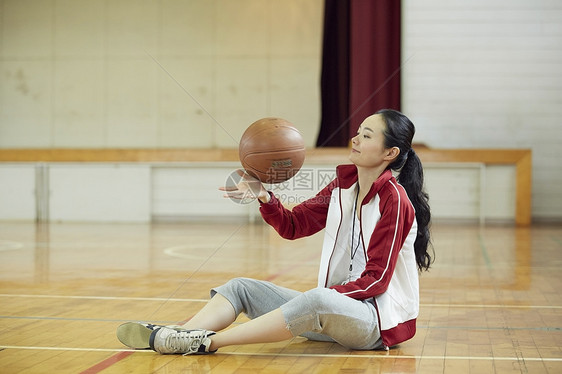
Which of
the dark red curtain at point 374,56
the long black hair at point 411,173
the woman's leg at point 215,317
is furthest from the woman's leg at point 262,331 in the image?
the dark red curtain at point 374,56

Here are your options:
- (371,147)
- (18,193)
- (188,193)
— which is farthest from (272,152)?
(18,193)

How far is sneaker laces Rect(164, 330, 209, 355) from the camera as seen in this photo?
257 cm

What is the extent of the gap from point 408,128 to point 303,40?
8.85 meters

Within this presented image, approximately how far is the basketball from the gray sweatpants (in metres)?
0.47

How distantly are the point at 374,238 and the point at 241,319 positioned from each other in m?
0.99

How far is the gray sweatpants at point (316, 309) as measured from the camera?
251 centimetres

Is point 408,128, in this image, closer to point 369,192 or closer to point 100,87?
point 369,192

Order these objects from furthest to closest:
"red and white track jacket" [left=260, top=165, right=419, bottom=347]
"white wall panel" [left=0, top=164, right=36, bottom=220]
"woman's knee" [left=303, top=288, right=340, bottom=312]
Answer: "white wall panel" [left=0, top=164, right=36, bottom=220] < "red and white track jacket" [left=260, top=165, right=419, bottom=347] < "woman's knee" [left=303, top=288, right=340, bottom=312]

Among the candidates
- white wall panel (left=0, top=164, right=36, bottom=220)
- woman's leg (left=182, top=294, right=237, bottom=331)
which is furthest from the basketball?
white wall panel (left=0, top=164, right=36, bottom=220)

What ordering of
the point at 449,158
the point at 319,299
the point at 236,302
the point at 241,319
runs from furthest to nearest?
1. the point at 449,158
2. the point at 241,319
3. the point at 236,302
4. the point at 319,299

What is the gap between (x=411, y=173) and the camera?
2840 millimetres

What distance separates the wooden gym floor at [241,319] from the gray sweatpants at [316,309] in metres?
0.08

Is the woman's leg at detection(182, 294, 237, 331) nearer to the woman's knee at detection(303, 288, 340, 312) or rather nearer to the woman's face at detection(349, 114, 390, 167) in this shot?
the woman's knee at detection(303, 288, 340, 312)

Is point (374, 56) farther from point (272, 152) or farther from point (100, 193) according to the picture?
point (272, 152)
